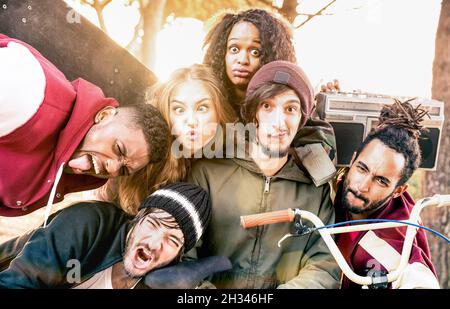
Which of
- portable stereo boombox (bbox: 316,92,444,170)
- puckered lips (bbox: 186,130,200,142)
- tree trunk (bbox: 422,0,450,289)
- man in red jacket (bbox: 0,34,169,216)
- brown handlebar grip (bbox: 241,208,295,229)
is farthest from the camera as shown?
tree trunk (bbox: 422,0,450,289)

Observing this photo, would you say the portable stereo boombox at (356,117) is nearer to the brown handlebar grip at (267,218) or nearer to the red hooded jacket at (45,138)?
the brown handlebar grip at (267,218)

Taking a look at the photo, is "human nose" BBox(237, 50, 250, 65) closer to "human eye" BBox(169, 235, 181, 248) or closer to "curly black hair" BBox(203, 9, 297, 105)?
"curly black hair" BBox(203, 9, 297, 105)

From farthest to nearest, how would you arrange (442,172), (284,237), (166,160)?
(442,172) < (166,160) < (284,237)

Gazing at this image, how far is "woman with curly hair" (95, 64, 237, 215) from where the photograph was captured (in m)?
2.64

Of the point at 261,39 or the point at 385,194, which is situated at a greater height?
the point at 261,39

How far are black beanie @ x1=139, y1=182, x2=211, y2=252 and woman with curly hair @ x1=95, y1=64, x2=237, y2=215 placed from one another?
3.0 inches

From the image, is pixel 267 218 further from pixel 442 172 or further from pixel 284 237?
pixel 442 172

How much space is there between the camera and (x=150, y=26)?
9.04ft

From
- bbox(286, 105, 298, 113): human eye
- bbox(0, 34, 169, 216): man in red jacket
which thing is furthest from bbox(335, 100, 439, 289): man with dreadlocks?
bbox(0, 34, 169, 216): man in red jacket

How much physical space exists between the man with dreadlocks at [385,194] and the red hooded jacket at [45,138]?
4.65 ft

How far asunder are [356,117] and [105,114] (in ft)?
4.59

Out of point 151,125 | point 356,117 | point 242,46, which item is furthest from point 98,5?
point 356,117
